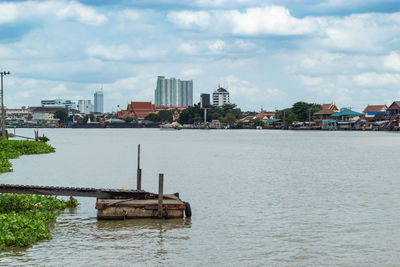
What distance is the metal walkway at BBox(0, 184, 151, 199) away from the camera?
18.8 metres

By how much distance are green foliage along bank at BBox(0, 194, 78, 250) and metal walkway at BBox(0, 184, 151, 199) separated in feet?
2.76

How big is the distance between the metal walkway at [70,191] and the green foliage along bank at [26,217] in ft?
2.76

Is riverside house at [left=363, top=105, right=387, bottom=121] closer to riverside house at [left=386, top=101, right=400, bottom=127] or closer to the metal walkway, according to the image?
riverside house at [left=386, top=101, right=400, bottom=127]

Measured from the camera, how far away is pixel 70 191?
62.6 ft

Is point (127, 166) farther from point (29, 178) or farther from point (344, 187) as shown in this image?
point (344, 187)

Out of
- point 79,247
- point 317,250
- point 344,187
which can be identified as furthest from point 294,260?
point 344,187

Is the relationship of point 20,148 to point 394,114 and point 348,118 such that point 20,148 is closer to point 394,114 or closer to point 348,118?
point 394,114

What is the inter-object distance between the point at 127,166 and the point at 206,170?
7.62 m

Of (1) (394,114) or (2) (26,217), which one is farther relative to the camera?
(1) (394,114)

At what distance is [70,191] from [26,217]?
1.99 meters

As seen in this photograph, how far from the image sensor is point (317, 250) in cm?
→ 1583

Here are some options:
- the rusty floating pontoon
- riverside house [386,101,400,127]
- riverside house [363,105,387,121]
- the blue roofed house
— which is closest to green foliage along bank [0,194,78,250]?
the rusty floating pontoon

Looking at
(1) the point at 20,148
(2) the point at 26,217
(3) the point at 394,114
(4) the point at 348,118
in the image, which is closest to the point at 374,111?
(4) the point at 348,118

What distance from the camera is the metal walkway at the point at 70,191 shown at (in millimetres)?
18797
